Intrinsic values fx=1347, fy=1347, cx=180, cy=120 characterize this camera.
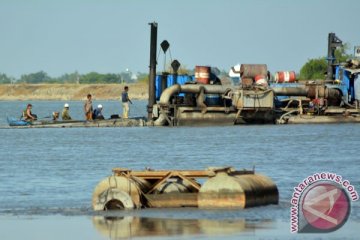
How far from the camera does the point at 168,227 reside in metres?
23.8

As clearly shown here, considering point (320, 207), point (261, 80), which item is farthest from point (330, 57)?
point (320, 207)

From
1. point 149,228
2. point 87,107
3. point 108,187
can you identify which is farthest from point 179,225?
point 87,107

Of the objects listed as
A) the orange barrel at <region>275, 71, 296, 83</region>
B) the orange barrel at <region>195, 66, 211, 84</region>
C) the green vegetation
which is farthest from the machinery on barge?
the green vegetation

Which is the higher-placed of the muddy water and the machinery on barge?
the machinery on barge

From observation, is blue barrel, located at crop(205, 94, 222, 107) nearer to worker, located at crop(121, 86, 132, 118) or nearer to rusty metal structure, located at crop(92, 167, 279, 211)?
worker, located at crop(121, 86, 132, 118)

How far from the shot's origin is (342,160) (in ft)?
135

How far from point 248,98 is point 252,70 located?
4672 millimetres

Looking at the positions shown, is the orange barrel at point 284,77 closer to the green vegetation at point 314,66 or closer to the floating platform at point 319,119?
the floating platform at point 319,119

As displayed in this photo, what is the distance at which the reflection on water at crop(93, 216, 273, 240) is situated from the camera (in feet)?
75.5

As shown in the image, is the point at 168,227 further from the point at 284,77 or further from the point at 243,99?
the point at 284,77

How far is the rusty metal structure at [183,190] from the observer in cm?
2550

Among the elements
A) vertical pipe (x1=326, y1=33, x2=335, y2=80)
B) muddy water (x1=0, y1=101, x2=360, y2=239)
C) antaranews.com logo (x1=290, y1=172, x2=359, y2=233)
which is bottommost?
muddy water (x1=0, y1=101, x2=360, y2=239)

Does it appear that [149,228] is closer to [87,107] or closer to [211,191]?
[211,191]

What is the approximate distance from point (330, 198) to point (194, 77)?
38.3 m
